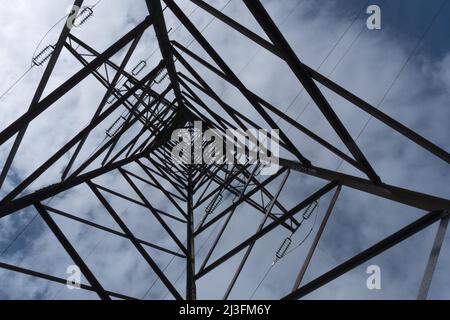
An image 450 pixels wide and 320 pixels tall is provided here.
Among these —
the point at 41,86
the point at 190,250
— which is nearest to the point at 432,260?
the point at 41,86

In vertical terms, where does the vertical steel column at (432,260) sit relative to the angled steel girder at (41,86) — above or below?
below

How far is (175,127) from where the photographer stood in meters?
11.9

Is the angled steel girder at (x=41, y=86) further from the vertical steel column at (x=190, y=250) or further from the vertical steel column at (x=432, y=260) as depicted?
the vertical steel column at (x=432, y=260)

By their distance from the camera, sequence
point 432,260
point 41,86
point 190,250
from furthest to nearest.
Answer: point 190,250
point 41,86
point 432,260

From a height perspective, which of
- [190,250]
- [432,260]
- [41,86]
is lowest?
[432,260]

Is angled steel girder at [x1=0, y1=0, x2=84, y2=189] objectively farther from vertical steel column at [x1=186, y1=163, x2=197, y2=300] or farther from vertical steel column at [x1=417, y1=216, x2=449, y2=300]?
vertical steel column at [x1=417, y1=216, x2=449, y2=300]

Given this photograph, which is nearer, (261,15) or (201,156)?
(261,15)

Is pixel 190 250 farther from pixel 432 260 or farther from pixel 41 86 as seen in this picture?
pixel 432 260

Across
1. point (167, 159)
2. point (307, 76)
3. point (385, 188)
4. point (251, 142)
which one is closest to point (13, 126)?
point (307, 76)

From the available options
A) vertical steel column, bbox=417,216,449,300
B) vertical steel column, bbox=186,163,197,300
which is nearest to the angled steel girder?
vertical steel column, bbox=186,163,197,300

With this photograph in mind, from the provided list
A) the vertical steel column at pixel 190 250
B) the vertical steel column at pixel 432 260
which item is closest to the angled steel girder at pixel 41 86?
the vertical steel column at pixel 190 250

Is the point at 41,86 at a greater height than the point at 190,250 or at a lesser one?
greater
